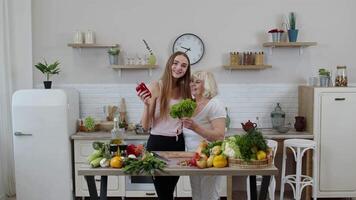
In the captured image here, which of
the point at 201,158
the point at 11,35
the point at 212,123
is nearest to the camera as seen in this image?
the point at 201,158

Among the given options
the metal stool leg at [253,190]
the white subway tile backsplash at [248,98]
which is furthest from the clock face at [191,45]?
the metal stool leg at [253,190]

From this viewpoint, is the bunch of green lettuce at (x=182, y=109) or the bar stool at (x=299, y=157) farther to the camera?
the bar stool at (x=299, y=157)

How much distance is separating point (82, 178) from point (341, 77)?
3.40 meters

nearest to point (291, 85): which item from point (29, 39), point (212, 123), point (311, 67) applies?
point (311, 67)

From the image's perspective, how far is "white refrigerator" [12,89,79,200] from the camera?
15.9ft

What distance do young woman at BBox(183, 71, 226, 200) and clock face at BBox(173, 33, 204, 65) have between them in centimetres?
216

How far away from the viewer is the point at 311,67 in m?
5.70

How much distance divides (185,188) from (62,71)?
225 cm

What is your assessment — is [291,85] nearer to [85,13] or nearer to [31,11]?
[85,13]

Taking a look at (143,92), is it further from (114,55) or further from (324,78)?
(324,78)

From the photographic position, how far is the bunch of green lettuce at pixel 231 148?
2.92 m

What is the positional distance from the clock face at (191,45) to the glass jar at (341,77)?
173cm

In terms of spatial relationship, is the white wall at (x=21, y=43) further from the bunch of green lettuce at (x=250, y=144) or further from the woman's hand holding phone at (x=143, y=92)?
the bunch of green lettuce at (x=250, y=144)

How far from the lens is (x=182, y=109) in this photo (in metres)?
2.99
